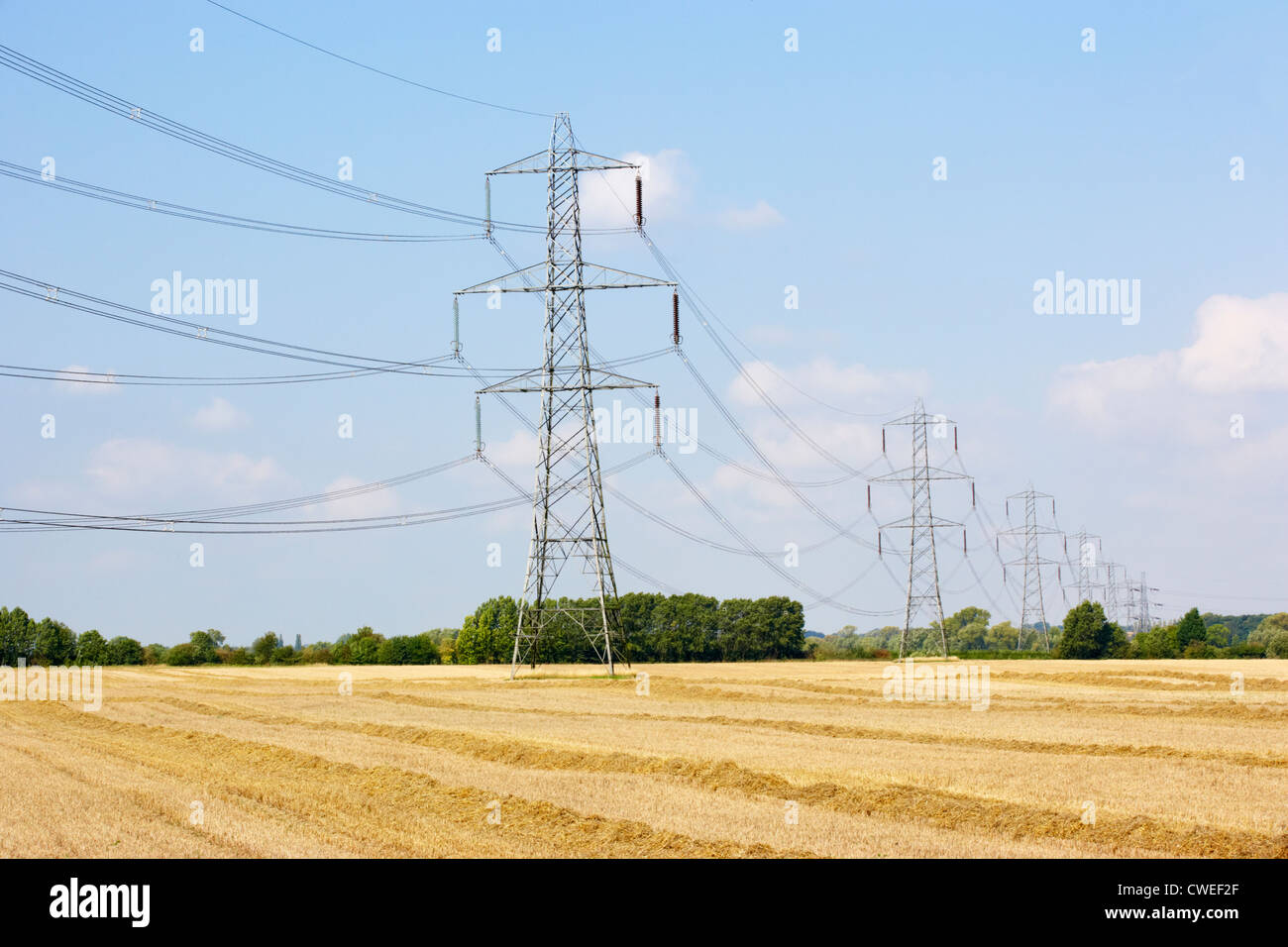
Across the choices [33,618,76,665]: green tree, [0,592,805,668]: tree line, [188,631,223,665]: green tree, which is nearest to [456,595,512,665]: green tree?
[0,592,805,668]: tree line

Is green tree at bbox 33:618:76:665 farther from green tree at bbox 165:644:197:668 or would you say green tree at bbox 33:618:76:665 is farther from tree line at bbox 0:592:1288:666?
green tree at bbox 165:644:197:668

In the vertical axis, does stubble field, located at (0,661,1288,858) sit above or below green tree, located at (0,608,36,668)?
above

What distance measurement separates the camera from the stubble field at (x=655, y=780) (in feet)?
60.4

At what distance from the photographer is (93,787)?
2586 cm

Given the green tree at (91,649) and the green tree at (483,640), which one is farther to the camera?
the green tree at (91,649)

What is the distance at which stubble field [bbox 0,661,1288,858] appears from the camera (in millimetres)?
18406

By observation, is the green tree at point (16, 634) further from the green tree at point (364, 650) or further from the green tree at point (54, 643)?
the green tree at point (364, 650)

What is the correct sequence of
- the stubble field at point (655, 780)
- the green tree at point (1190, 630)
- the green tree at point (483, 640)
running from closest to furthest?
the stubble field at point (655, 780) → the green tree at point (1190, 630) → the green tree at point (483, 640)

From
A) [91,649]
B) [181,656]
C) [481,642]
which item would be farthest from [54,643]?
[481,642]

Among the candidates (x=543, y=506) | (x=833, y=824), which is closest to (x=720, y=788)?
(x=833, y=824)

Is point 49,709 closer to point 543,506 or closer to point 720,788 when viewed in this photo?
point 543,506

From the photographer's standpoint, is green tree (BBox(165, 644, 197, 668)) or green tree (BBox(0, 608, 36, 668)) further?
green tree (BBox(0, 608, 36, 668))

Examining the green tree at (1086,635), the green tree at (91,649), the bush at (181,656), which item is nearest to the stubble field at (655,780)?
the green tree at (1086,635)
